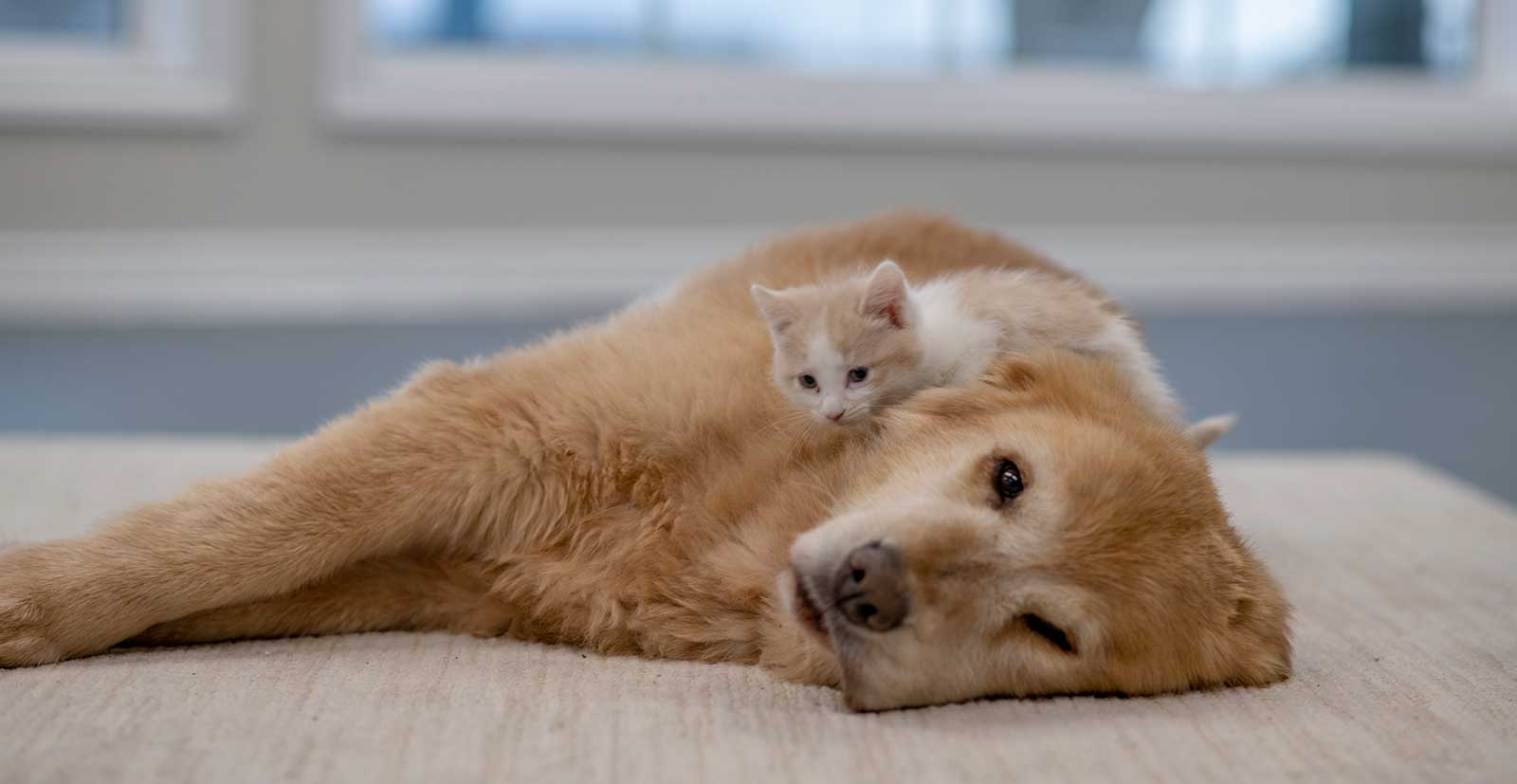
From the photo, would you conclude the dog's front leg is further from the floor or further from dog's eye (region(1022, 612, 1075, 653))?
the floor

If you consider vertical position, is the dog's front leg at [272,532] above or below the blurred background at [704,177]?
below

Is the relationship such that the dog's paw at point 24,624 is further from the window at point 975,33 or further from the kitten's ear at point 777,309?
the window at point 975,33

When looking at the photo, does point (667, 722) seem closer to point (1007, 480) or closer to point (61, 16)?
point (1007, 480)

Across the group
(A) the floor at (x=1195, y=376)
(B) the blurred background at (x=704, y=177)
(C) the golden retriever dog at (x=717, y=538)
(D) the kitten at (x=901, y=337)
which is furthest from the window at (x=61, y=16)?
(D) the kitten at (x=901, y=337)

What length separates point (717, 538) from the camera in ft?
5.95

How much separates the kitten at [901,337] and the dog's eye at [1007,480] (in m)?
0.20

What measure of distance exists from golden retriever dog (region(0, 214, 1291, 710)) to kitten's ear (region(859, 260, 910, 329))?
115 millimetres

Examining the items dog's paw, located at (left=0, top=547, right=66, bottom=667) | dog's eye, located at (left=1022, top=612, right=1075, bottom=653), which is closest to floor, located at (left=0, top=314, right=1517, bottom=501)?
dog's paw, located at (left=0, top=547, right=66, bottom=667)

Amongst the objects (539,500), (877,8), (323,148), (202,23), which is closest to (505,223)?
(323,148)

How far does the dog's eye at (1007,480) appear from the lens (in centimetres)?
168

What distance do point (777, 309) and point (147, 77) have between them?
2.89 m

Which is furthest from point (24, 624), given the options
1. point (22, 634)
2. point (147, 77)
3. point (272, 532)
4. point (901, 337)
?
point (147, 77)

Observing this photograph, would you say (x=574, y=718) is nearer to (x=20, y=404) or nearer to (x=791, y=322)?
(x=791, y=322)

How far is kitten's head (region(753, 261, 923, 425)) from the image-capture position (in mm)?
1839
